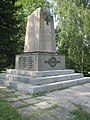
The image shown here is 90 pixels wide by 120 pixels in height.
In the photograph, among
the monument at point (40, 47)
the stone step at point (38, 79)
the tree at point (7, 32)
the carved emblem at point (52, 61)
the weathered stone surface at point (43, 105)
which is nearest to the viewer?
the weathered stone surface at point (43, 105)

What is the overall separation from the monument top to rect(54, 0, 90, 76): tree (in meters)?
6.99

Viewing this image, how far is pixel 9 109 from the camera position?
133 inches

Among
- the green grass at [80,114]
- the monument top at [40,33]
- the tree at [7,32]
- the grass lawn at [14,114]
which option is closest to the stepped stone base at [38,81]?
the monument top at [40,33]

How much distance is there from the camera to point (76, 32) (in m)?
14.0

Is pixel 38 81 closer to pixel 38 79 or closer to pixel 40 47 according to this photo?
pixel 38 79

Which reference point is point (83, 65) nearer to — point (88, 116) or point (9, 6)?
point (9, 6)

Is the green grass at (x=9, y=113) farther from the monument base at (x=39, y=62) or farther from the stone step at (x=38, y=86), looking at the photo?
the monument base at (x=39, y=62)

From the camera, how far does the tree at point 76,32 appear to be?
13938 millimetres

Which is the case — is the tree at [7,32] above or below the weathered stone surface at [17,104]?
above

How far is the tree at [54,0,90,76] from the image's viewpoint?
1394 centimetres

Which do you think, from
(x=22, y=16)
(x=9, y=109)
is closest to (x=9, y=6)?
(x=22, y=16)

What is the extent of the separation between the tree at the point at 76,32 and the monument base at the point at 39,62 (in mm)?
6978

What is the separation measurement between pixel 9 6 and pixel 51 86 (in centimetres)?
819

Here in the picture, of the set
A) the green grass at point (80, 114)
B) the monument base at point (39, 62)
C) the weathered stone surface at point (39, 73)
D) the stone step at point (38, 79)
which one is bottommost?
the green grass at point (80, 114)
